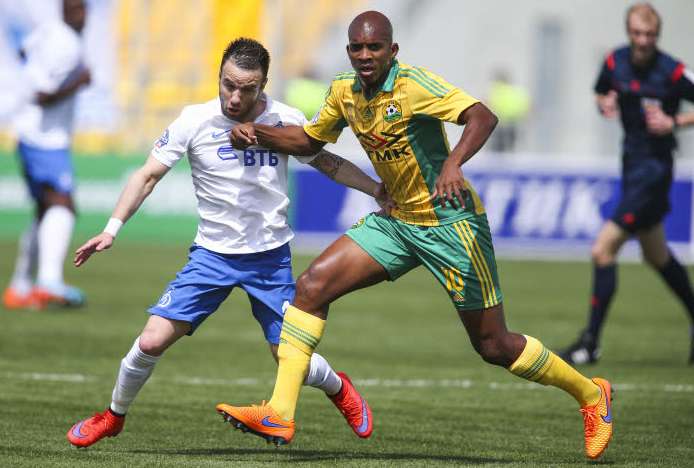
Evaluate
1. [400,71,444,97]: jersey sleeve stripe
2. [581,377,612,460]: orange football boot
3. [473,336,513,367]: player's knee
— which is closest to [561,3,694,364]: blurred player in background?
[581,377,612,460]: orange football boot

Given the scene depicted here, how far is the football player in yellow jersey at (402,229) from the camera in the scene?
656 centimetres

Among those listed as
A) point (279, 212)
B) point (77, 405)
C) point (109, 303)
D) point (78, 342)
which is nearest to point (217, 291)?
point (279, 212)

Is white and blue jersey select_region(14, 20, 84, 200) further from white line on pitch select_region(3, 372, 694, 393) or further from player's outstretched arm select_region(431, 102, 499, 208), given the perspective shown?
player's outstretched arm select_region(431, 102, 499, 208)

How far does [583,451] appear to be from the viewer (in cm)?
715

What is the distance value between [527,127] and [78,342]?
19.5 metres

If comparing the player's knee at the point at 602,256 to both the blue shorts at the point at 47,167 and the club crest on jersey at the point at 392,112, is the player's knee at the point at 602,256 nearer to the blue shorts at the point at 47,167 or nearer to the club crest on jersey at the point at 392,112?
the club crest on jersey at the point at 392,112

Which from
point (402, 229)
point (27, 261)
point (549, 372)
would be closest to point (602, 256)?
point (549, 372)

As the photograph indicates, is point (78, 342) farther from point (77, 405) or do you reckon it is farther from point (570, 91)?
point (570, 91)

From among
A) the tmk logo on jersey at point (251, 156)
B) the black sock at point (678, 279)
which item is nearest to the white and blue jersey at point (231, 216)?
the tmk logo on jersey at point (251, 156)

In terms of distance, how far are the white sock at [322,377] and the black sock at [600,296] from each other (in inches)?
156

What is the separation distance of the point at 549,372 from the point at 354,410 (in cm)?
103

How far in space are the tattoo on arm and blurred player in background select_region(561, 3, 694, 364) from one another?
3953 mm

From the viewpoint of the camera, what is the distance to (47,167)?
1362 centimetres

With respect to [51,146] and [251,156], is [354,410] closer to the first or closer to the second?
[251,156]
